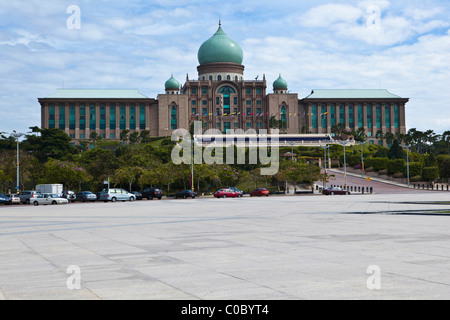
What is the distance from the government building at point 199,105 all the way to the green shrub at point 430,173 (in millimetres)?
61026

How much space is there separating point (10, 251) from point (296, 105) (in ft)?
450

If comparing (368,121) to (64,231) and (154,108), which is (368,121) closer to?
(154,108)

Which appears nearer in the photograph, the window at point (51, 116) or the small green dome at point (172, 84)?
the window at point (51, 116)

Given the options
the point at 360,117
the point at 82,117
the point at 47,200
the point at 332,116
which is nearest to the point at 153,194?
the point at 47,200

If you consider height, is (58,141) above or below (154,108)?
below

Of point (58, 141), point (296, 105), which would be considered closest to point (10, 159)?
point (58, 141)

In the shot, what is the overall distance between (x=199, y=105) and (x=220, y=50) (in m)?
17.3

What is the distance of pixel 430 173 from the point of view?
80.8 meters

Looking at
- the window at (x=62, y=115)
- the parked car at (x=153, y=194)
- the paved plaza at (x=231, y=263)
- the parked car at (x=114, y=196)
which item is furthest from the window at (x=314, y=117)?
the paved plaza at (x=231, y=263)

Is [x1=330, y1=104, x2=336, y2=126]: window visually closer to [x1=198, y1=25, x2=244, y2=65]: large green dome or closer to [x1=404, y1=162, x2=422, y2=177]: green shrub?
[x1=198, y1=25, x2=244, y2=65]: large green dome

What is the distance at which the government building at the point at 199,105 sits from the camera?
14162 cm

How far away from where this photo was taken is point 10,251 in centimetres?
1360
